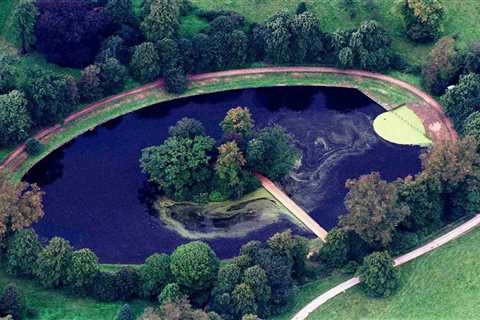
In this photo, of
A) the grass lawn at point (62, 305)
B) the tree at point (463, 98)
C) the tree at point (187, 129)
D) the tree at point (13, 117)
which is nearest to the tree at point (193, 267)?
the grass lawn at point (62, 305)

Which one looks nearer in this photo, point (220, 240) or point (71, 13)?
point (220, 240)

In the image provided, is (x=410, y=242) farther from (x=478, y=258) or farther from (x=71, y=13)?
(x=71, y=13)

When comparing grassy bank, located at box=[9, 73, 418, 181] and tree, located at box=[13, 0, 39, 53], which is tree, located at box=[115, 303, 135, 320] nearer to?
grassy bank, located at box=[9, 73, 418, 181]

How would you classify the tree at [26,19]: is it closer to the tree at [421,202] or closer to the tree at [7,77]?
the tree at [7,77]

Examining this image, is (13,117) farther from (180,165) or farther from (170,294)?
(170,294)

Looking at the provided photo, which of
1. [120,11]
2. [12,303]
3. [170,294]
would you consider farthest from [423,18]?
[12,303]

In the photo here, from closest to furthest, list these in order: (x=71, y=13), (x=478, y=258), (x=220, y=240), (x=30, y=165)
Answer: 1. (x=478, y=258)
2. (x=220, y=240)
3. (x=30, y=165)
4. (x=71, y=13)

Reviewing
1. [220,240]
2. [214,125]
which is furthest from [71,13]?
[220,240]
